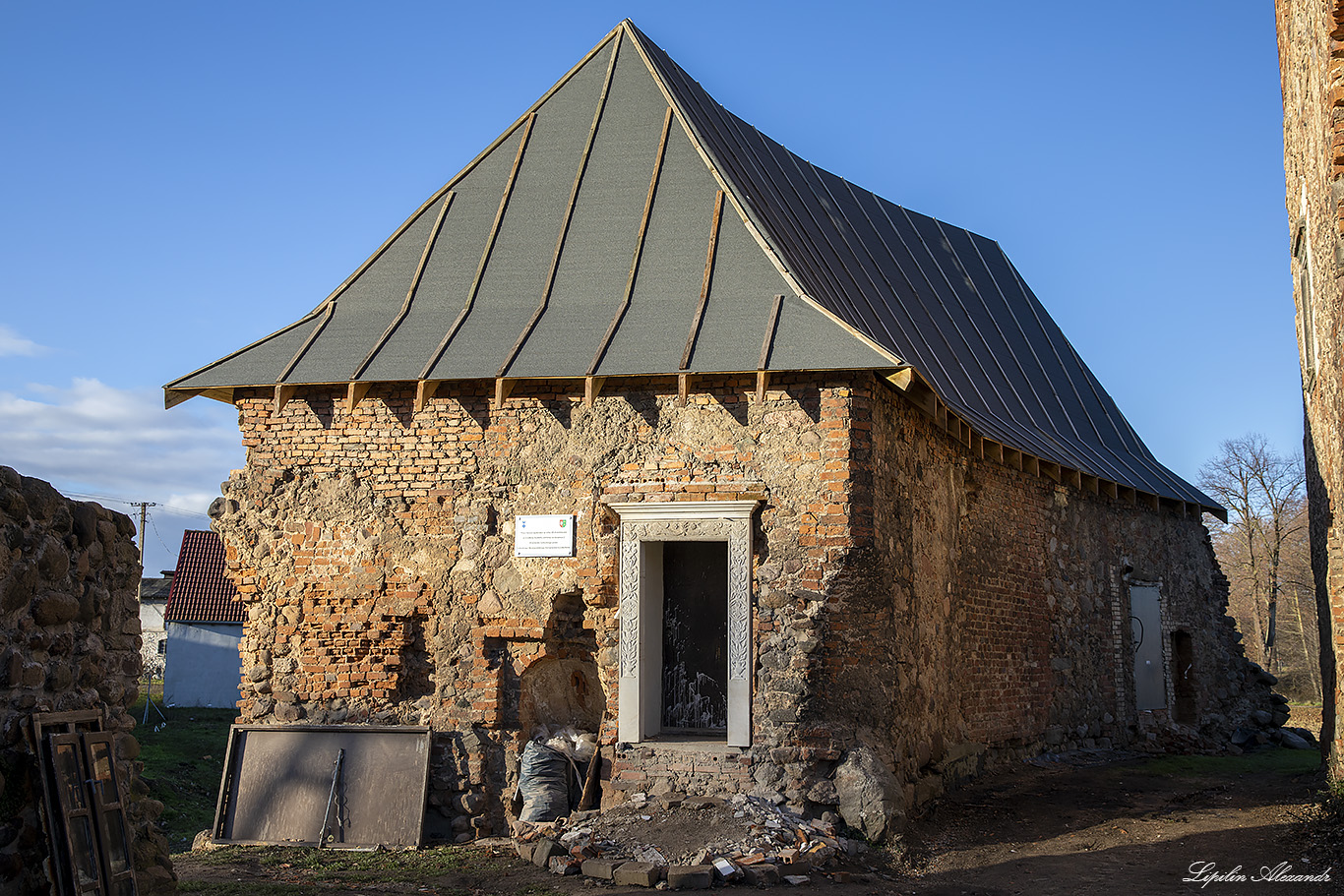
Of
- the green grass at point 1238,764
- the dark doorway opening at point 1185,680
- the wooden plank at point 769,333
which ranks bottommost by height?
the green grass at point 1238,764

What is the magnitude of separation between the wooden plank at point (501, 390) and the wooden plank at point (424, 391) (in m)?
0.59

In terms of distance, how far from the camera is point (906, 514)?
1074 cm

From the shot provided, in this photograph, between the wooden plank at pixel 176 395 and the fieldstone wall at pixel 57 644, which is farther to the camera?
the wooden plank at pixel 176 395

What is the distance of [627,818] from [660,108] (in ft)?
24.9

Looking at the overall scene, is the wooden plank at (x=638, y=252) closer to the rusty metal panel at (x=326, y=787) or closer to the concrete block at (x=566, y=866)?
the rusty metal panel at (x=326, y=787)

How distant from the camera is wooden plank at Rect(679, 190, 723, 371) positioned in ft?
32.6

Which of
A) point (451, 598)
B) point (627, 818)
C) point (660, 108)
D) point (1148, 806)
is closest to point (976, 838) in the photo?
point (1148, 806)

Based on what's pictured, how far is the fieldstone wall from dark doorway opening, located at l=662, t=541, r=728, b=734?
5.78 metres

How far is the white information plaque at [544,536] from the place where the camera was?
10258 millimetres

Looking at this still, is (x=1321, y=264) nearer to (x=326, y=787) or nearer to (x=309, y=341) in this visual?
(x=309, y=341)

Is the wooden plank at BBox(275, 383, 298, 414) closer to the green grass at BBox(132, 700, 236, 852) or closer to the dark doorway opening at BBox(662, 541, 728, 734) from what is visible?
the dark doorway opening at BBox(662, 541, 728, 734)

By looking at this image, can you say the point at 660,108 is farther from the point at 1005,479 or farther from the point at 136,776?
the point at 136,776

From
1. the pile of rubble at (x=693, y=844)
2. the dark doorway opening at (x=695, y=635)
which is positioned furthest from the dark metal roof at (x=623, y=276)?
the pile of rubble at (x=693, y=844)

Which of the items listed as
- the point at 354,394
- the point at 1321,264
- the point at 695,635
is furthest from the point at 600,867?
the point at 1321,264
